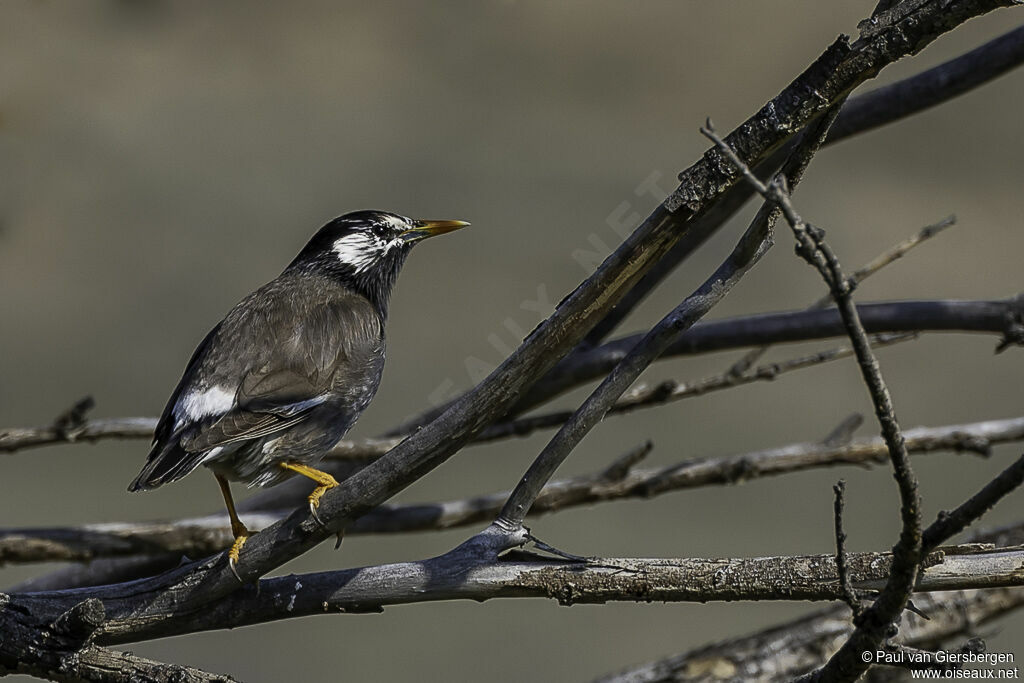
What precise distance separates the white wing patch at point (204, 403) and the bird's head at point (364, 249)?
1.08 metres

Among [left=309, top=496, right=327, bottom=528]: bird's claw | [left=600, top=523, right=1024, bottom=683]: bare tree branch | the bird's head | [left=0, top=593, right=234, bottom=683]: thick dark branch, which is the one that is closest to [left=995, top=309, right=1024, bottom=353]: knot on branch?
[left=600, top=523, right=1024, bottom=683]: bare tree branch

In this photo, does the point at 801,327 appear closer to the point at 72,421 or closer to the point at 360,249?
the point at 360,249

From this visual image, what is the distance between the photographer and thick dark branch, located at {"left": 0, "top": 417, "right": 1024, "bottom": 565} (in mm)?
4406

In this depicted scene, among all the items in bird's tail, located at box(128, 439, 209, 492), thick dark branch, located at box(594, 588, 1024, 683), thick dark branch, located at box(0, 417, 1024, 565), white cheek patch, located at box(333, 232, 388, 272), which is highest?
white cheek patch, located at box(333, 232, 388, 272)

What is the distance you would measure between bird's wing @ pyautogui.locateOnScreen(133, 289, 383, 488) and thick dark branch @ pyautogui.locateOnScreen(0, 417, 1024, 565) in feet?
2.30

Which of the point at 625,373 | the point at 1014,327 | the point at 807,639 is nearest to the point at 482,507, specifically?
the point at 807,639

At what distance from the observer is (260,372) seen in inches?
159

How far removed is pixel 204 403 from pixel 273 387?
0.25 metres

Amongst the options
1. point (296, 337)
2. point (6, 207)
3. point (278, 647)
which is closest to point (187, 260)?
point (278, 647)

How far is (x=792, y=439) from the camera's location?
30.1 ft

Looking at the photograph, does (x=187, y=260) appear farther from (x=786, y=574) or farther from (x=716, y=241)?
(x=786, y=574)

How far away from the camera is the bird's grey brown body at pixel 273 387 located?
378 cm

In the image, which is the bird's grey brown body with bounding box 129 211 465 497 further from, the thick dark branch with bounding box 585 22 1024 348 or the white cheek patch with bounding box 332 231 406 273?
the thick dark branch with bounding box 585 22 1024 348

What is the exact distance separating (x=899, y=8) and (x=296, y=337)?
99.9 inches
